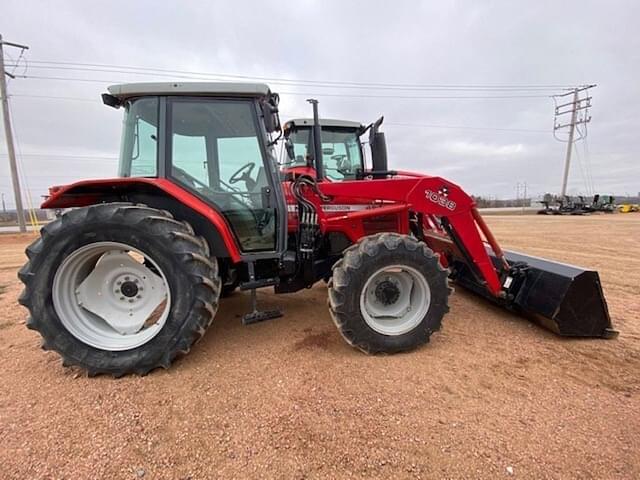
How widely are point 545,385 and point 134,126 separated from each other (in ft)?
12.3

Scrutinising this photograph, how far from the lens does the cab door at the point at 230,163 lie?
9.36 feet

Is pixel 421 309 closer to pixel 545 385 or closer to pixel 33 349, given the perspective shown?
pixel 545 385

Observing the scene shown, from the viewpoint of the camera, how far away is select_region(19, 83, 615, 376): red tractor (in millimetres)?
2490

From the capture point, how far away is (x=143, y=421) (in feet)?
6.63

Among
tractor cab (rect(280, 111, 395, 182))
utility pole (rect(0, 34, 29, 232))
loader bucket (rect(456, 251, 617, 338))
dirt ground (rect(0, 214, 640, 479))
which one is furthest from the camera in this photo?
utility pole (rect(0, 34, 29, 232))

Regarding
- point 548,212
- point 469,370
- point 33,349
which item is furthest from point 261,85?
point 548,212

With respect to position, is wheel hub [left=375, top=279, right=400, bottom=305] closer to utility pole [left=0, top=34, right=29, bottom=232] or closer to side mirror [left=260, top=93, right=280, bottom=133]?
side mirror [left=260, top=93, right=280, bottom=133]

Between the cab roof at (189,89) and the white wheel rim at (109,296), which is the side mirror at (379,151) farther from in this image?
the white wheel rim at (109,296)

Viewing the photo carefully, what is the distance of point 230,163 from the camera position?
3033 mm

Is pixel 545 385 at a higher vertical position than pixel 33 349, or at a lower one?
lower

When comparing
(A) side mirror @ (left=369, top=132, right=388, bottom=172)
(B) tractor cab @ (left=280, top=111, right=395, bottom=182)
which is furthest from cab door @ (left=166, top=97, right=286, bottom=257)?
(B) tractor cab @ (left=280, top=111, right=395, bottom=182)

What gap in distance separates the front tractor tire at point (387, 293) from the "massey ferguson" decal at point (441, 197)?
0.58m

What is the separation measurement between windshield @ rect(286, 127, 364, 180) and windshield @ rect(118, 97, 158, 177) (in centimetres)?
288

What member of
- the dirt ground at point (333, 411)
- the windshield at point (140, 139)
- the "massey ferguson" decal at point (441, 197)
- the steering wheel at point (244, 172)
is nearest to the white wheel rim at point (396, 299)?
the dirt ground at point (333, 411)
